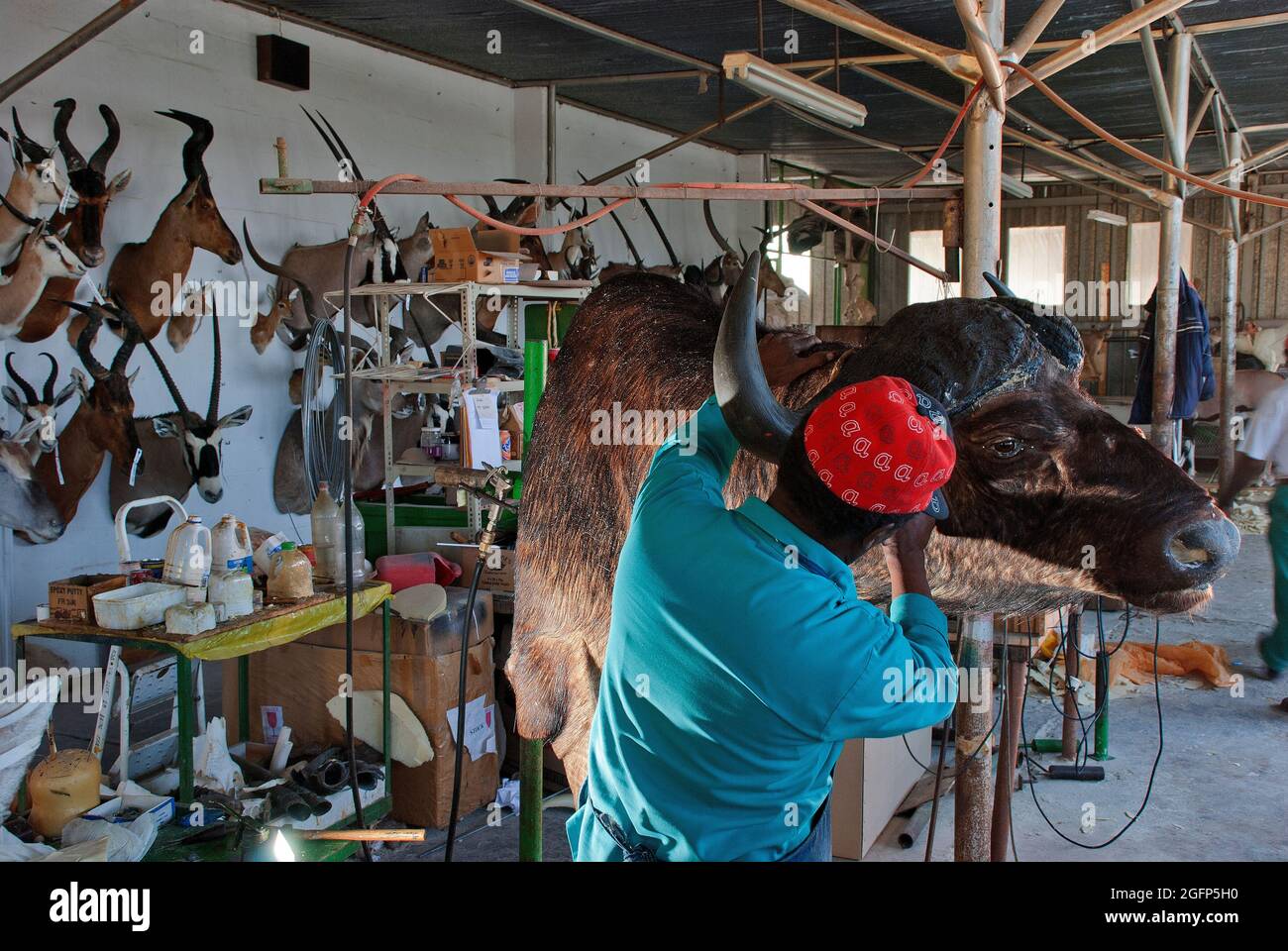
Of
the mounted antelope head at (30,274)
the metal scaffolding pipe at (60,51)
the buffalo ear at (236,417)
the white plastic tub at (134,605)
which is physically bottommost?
the white plastic tub at (134,605)

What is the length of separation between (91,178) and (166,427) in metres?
1.54

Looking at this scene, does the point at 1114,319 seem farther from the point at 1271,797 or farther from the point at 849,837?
the point at 849,837

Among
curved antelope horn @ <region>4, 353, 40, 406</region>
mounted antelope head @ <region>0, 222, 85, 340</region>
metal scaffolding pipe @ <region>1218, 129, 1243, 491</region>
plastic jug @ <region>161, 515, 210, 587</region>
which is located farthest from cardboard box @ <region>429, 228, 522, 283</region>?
metal scaffolding pipe @ <region>1218, 129, 1243, 491</region>

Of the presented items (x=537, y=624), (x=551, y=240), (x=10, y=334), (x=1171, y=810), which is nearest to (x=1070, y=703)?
(x=1171, y=810)

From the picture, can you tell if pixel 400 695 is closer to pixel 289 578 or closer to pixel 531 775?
pixel 289 578

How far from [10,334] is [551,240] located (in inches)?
267

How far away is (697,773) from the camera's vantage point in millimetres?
1745

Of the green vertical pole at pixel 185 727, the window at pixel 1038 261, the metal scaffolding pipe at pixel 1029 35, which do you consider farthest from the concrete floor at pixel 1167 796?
the window at pixel 1038 261

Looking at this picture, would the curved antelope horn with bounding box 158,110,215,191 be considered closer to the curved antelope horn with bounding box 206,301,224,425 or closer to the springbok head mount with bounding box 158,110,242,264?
the springbok head mount with bounding box 158,110,242,264

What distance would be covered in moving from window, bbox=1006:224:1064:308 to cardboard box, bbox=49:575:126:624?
17.5 metres

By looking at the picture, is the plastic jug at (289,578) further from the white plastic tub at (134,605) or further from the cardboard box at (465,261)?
the cardboard box at (465,261)

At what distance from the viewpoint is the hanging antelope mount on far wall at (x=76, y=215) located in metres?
6.20

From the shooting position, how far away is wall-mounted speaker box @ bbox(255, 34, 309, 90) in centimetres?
758

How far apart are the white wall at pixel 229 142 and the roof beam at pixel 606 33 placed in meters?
1.75
